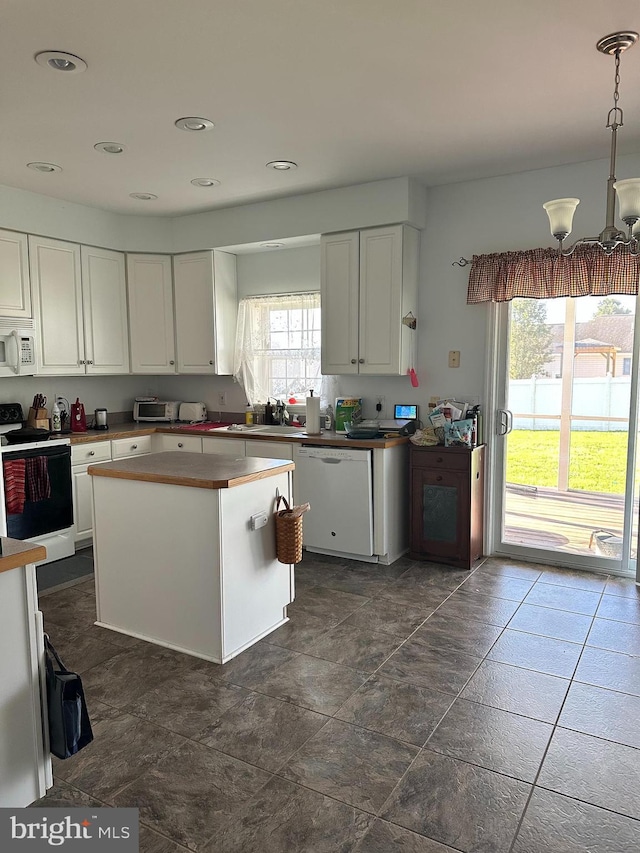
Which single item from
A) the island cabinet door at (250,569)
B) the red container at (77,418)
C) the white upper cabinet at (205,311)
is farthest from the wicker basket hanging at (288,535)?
the red container at (77,418)

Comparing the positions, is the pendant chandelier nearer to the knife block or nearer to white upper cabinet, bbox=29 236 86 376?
white upper cabinet, bbox=29 236 86 376

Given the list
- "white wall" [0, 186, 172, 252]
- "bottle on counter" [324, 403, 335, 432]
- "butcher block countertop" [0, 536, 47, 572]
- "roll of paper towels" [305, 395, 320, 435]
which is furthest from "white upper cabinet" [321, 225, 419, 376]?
"butcher block countertop" [0, 536, 47, 572]

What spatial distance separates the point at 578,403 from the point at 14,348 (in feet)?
12.9

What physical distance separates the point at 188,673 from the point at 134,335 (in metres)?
3.34

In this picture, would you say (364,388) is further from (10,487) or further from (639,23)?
(639,23)

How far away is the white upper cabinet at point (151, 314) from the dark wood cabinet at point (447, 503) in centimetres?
248

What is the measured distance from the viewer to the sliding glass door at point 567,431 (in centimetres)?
387

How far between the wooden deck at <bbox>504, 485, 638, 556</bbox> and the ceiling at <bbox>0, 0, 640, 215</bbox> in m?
2.20

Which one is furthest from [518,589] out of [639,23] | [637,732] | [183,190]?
[183,190]

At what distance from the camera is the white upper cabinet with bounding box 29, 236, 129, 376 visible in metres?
4.55

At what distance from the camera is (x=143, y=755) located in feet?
7.16

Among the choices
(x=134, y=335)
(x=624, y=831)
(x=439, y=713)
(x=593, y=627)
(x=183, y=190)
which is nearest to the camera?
(x=624, y=831)

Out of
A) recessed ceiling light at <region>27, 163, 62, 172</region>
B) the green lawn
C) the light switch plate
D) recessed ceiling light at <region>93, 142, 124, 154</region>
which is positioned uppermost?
recessed ceiling light at <region>27, 163, 62, 172</region>

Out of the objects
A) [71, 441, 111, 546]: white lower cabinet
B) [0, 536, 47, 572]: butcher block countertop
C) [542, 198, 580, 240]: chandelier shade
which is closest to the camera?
[0, 536, 47, 572]: butcher block countertop
